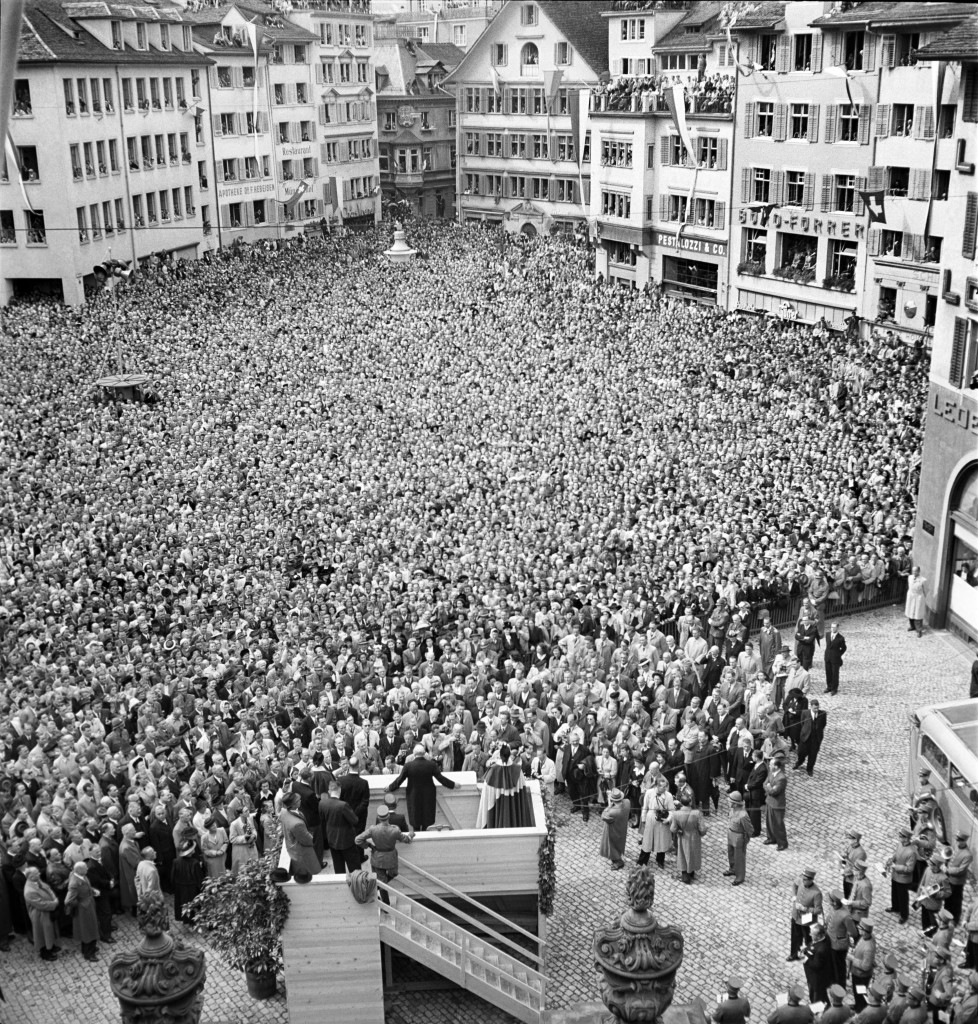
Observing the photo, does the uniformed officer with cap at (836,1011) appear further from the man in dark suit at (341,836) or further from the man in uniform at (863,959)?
the man in dark suit at (341,836)

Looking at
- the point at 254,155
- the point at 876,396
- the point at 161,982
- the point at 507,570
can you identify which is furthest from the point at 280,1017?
the point at 254,155

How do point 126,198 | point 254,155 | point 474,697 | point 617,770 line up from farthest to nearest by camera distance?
point 254,155
point 126,198
point 474,697
point 617,770

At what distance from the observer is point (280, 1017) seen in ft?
48.5

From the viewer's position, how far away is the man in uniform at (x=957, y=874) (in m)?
15.5

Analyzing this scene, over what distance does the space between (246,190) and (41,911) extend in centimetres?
6002

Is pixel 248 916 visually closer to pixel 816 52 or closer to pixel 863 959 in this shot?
pixel 863 959

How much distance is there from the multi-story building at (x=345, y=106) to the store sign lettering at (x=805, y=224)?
33347 mm

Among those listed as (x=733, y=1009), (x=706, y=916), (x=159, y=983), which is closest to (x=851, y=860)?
(x=706, y=916)

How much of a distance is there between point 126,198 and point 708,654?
45.0 m

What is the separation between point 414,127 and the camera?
3440 inches

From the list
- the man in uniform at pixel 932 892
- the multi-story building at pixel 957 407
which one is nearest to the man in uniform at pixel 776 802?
the man in uniform at pixel 932 892

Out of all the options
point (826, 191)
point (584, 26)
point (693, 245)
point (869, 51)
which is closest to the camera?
point (869, 51)

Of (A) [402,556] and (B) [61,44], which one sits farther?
(B) [61,44]

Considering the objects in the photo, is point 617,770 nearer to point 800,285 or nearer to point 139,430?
point 139,430
